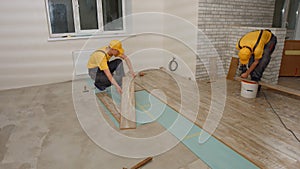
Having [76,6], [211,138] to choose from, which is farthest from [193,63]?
[76,6]

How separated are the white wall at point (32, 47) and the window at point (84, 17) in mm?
198

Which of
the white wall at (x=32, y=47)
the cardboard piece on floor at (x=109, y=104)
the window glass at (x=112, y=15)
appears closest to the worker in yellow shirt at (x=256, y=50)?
the white wall at (x=32, y=47)

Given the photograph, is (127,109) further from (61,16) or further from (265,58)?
(61,16)

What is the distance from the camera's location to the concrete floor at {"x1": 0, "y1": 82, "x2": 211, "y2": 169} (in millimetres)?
1862

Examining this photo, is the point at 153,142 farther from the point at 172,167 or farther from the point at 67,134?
the point at 67,134

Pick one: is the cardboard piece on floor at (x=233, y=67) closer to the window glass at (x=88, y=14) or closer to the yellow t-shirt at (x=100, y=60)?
the yellow t-shirt at (x=100, y=60)

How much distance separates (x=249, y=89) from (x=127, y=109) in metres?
1.81

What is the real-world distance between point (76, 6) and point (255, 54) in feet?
10.8

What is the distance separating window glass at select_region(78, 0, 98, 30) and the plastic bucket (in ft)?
10.2

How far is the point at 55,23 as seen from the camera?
415cm

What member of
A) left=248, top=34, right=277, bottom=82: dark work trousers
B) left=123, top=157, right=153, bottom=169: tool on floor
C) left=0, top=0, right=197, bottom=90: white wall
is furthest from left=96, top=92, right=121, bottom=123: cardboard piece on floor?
left=248, top=34, right=277, bottom=82: dark work trousers

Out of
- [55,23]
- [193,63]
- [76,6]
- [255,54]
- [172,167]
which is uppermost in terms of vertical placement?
[76,6]

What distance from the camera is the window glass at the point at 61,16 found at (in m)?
4.07

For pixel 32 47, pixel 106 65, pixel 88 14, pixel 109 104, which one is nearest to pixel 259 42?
pixel 106 65
